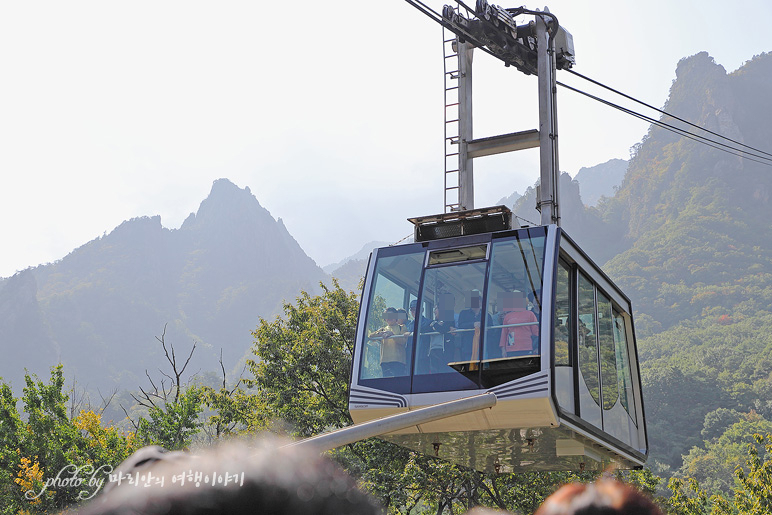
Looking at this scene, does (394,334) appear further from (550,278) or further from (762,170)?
(762,170)

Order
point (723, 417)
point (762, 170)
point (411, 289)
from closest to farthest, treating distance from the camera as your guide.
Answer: point (411, 289)
point (723, 417)
point (762, 170)

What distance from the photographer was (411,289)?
28.7 ft

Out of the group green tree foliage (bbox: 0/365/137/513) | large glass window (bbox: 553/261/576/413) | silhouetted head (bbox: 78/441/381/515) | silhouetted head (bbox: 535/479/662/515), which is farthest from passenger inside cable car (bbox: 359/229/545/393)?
green tree foliage (bbox: 0/365/137/513)

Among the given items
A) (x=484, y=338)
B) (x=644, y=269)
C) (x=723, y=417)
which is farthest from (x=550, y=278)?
(x=644, y=269)

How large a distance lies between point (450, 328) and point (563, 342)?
1164 millimetres

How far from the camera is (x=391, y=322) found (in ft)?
28.4

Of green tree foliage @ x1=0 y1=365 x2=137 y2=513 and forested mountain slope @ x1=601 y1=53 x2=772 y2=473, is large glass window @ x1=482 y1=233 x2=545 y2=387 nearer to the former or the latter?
green tree foliage @ x1=0 y1=365 x2=137 y2=513

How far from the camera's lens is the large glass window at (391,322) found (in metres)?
8.38

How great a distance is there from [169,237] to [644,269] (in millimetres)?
119642

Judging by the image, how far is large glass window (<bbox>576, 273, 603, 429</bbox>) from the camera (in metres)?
8.54

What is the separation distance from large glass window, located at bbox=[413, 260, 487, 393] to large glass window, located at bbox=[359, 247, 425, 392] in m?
0.15

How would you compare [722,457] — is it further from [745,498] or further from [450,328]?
[450,328]

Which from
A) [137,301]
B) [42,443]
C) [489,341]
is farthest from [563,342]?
[137,301]

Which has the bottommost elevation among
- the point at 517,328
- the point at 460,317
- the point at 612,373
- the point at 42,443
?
the point at 42,443
